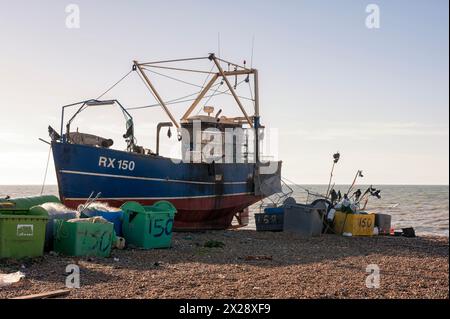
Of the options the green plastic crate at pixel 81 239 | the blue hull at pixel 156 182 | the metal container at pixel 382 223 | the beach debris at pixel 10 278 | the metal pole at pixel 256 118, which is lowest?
the metal container at pixel 382 223

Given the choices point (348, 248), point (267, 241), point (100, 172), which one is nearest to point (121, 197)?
point (100, 172)

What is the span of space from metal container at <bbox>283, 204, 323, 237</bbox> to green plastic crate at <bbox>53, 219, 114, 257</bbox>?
24.3ft

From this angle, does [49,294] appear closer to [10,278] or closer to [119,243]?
[10,278]

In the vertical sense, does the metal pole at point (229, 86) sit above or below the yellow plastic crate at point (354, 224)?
above

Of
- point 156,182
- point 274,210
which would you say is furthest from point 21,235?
point 274,210

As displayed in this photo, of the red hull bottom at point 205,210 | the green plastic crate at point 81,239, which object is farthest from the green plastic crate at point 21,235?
the red hull bottom at point 205,210

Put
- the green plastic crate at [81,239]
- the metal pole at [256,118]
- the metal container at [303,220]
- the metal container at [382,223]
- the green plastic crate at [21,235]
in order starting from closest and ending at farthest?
the green plastic crate at [21,235]
the green plastic crate at [81,239]
the metal container at [303,220]
the metal container at [382,223]
the metal pole at [256,118]

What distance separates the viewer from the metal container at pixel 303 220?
16766mm

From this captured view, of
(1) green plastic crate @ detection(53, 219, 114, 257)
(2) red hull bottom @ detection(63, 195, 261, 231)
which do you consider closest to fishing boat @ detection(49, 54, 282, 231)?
(2) red hull bottom @ detection(63, 195, 261, 231)

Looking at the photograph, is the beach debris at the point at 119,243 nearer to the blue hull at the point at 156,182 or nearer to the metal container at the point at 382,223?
the blue hull at the point at 156,182

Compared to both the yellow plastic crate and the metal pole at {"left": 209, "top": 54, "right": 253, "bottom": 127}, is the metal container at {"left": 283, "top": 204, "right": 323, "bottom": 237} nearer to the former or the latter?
the yellow plastic crate

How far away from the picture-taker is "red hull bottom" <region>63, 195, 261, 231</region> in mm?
19688

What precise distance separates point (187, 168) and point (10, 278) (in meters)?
11.9
